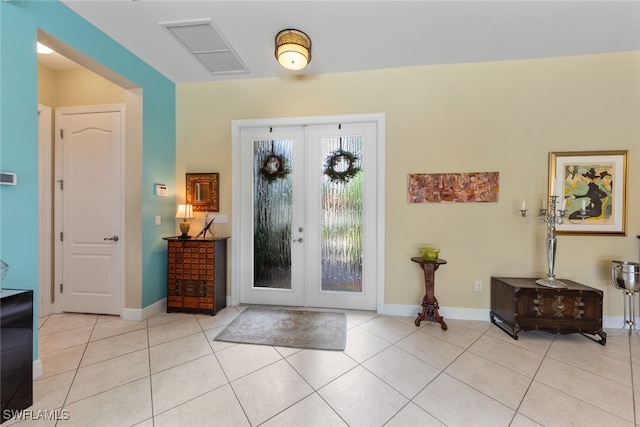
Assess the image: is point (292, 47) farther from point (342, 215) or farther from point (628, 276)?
Result: point (628, 276)

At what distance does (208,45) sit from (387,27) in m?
1.83

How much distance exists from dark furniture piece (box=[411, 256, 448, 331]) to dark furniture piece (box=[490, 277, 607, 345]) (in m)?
0.70

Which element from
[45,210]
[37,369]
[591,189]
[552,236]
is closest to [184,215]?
[45,210]

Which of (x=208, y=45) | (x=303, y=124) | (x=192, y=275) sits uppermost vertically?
(x=208, y=45)

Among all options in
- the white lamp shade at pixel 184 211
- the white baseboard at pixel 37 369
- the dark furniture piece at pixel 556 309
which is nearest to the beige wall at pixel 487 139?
the dark furniture piece at pixel 556 309

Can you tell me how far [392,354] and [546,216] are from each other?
2.28 meters

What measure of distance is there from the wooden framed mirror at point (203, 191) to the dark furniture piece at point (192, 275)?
0.53 m

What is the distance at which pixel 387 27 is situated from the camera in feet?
8.07

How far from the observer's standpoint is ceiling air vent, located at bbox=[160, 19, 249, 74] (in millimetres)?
2443

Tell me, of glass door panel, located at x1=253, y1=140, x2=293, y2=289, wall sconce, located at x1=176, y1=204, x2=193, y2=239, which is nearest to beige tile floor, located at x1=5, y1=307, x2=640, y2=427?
glass door panel, located at x1=253, y1=140, x2=293, y2=289

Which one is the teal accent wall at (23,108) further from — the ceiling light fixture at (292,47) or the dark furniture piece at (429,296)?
the dark furniture piece at (429,296)

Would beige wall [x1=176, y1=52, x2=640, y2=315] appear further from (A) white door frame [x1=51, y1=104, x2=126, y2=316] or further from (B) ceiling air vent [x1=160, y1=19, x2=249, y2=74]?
(A) white door frame [x1=51, y1=104, x2=126, y2=316]

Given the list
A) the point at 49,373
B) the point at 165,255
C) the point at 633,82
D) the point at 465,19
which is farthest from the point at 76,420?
the point at 633,82

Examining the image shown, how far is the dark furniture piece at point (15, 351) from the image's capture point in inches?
60.8
